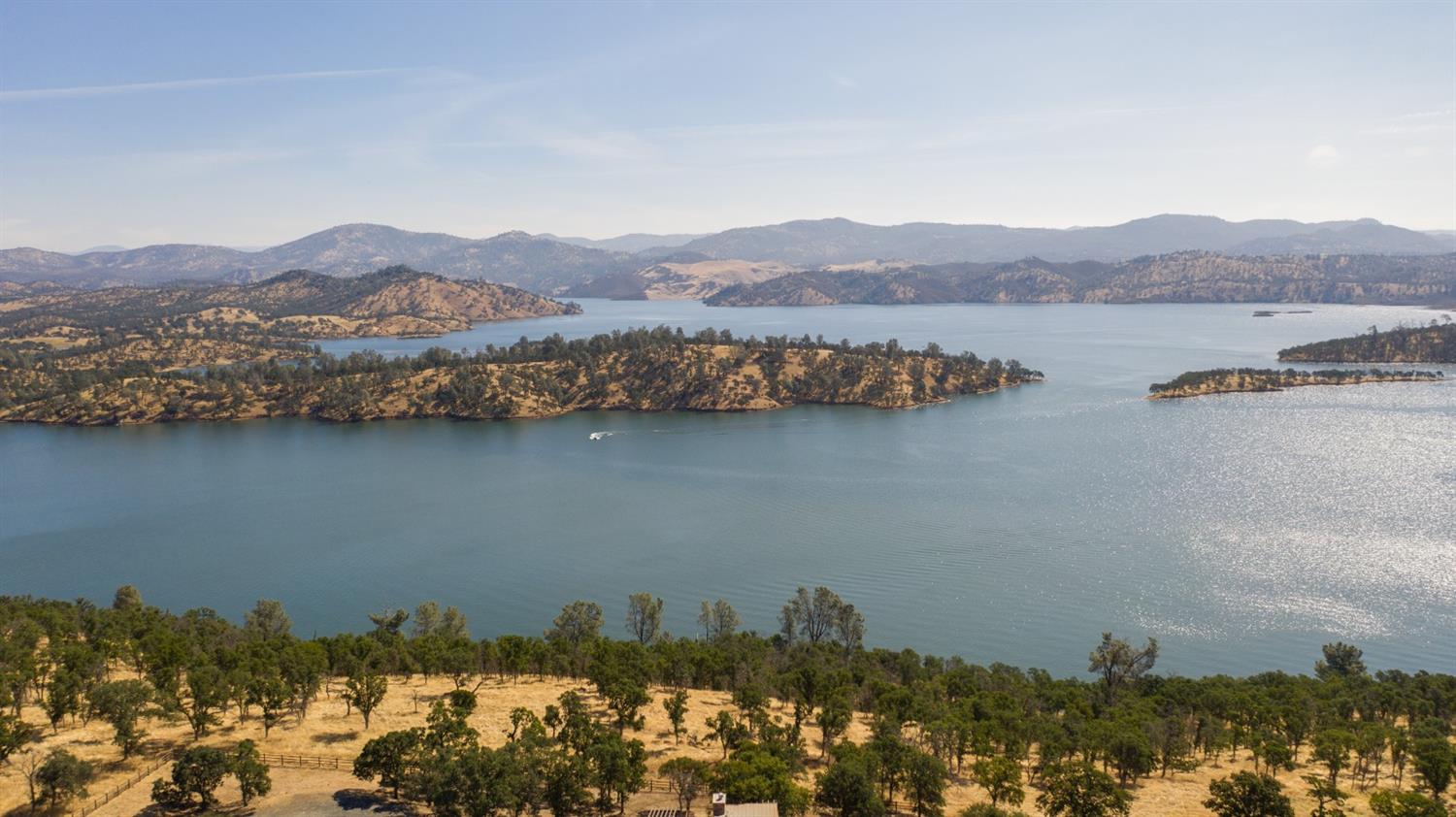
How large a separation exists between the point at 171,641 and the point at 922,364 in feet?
542

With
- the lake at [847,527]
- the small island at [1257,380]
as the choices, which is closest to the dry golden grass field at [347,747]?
the lake at [847,527]

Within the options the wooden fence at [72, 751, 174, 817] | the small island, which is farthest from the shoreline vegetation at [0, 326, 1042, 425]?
the wooden fence at [72, 751, 174, 817]

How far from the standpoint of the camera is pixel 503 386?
18012cm

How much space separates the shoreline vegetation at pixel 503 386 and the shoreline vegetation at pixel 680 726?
380 ft

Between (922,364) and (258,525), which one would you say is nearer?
(258,525)

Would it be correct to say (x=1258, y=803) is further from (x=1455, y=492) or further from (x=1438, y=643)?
(x=1455, y=492)

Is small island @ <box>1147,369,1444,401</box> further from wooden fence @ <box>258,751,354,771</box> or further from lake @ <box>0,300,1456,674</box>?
wooden fence @ <box>258,751,354,771</box>

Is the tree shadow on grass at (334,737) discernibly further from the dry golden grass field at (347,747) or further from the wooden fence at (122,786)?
the wooden fence at (122,786)

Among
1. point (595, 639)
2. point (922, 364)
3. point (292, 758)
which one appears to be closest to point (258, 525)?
point (595, 639)

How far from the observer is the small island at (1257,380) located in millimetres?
178000

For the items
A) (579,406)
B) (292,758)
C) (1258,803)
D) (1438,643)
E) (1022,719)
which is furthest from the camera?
(579,406)

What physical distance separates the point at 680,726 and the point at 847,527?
4904 centimetres

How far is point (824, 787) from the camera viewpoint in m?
36.2

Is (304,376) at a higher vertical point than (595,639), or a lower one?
higher
